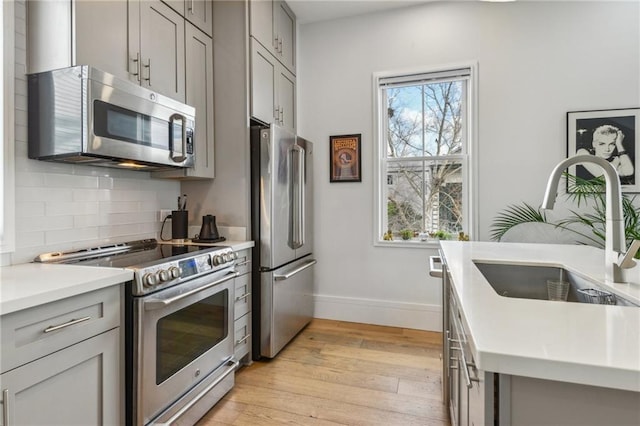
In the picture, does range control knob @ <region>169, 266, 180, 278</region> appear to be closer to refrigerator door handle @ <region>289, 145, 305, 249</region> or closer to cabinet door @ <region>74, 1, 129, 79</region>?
cabinet door @ <region>74, 1, 129, 79</region>

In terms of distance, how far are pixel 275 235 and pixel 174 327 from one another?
1.04 metres

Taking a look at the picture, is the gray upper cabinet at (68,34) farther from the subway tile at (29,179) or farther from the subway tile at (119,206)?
the subway tile at (119,206)

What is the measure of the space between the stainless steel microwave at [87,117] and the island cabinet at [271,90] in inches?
36.2

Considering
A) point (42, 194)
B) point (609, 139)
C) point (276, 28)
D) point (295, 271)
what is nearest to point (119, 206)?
point (42, 194)

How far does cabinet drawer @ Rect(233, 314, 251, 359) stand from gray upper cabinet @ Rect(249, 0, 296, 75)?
2.13 metres

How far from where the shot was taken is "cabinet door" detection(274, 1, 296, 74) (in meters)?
3.01

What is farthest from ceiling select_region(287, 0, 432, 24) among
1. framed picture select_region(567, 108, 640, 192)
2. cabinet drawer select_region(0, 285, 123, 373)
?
cabinet drawer select_region(0, 285, 123, 373)

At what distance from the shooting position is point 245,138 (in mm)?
2484

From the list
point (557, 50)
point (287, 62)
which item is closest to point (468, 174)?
point (557, 50)

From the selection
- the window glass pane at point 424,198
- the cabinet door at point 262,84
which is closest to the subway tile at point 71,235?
the cabinet door at point 262,84

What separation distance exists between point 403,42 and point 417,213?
1.66m

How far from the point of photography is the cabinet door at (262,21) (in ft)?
8.37

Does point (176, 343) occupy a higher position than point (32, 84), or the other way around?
point (32, 84)

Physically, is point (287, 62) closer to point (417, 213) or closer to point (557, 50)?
point (417, 213)
